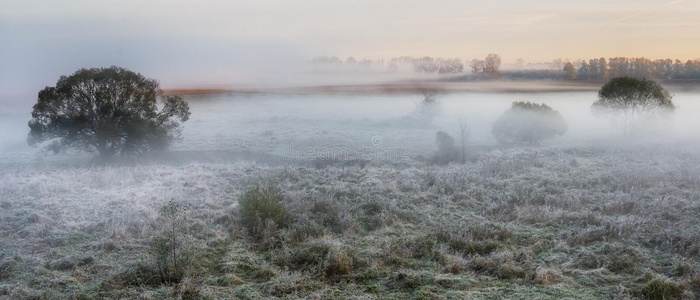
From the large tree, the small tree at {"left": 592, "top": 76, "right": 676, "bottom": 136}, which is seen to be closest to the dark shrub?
the large tree

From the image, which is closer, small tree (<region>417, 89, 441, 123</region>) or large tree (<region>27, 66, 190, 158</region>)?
large tree (<region>27, 66, 190, 158</region>)

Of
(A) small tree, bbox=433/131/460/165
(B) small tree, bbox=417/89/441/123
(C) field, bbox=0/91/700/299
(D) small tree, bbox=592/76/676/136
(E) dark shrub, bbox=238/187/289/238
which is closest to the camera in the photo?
(C) field, bbox=0/91/700/299

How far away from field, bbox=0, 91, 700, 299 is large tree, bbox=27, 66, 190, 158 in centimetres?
923

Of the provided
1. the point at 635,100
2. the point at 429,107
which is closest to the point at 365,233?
the point at 635,100

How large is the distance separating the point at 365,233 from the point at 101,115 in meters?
26.7

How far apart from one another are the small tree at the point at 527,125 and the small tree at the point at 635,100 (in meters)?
5.57

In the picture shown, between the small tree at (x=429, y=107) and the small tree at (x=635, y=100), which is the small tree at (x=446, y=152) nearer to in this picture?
the small tree at (x=635, y=100)

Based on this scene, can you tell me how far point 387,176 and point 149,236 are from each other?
11.3 m

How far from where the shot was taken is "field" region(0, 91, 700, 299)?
9273mm

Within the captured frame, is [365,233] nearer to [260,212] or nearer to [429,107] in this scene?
[260,212]

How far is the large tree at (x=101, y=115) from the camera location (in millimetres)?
31547

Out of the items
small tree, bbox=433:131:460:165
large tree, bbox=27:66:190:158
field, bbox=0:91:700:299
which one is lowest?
small tree, bbox=433:131:460:165

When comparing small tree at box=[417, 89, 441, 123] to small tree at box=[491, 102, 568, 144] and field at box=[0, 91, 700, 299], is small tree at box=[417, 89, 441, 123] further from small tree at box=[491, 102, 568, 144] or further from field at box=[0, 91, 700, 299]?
field at box=[0, 91, 700, 299]

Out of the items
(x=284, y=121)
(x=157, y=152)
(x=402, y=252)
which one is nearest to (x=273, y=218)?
(x=402, y=252)
